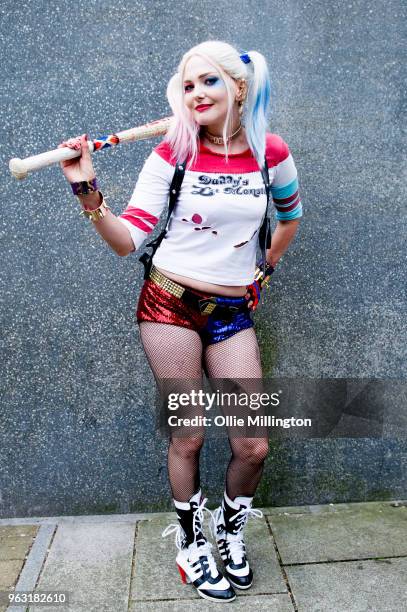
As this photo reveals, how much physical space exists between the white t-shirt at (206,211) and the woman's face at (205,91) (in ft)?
0.47

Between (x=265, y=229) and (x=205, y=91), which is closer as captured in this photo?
(x=205, y=91)

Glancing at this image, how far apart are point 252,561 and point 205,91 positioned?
2.14 m

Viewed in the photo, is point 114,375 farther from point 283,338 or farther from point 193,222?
point 193,222

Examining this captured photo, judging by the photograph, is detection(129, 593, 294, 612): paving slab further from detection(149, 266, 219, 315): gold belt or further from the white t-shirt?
the white t-shirt

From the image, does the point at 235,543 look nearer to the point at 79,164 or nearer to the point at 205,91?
the point at 79,164

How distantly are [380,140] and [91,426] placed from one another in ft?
7.19

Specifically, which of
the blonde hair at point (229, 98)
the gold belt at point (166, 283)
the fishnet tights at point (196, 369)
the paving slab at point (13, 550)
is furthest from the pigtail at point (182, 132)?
the paving slab at point (13, 550)

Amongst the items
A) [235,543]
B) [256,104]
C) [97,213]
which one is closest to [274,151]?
[256,104]

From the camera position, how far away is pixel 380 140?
348 centimetres

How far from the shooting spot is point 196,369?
9.00 ft

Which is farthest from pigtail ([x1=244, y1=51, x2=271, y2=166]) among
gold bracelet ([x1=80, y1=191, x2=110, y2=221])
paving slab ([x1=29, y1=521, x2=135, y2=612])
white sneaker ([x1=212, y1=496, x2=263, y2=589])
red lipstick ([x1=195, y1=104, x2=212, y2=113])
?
paving slab ([x1=29, y1=521, x2=135, y2=612])

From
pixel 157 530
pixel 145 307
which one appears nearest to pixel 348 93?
pixel 145 307

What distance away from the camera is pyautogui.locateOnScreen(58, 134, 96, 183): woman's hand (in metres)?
2.31

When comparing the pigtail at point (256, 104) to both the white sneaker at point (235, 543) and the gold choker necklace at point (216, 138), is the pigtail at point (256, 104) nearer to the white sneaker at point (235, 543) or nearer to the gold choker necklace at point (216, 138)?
the gold choker necklace at point (216, 138)
